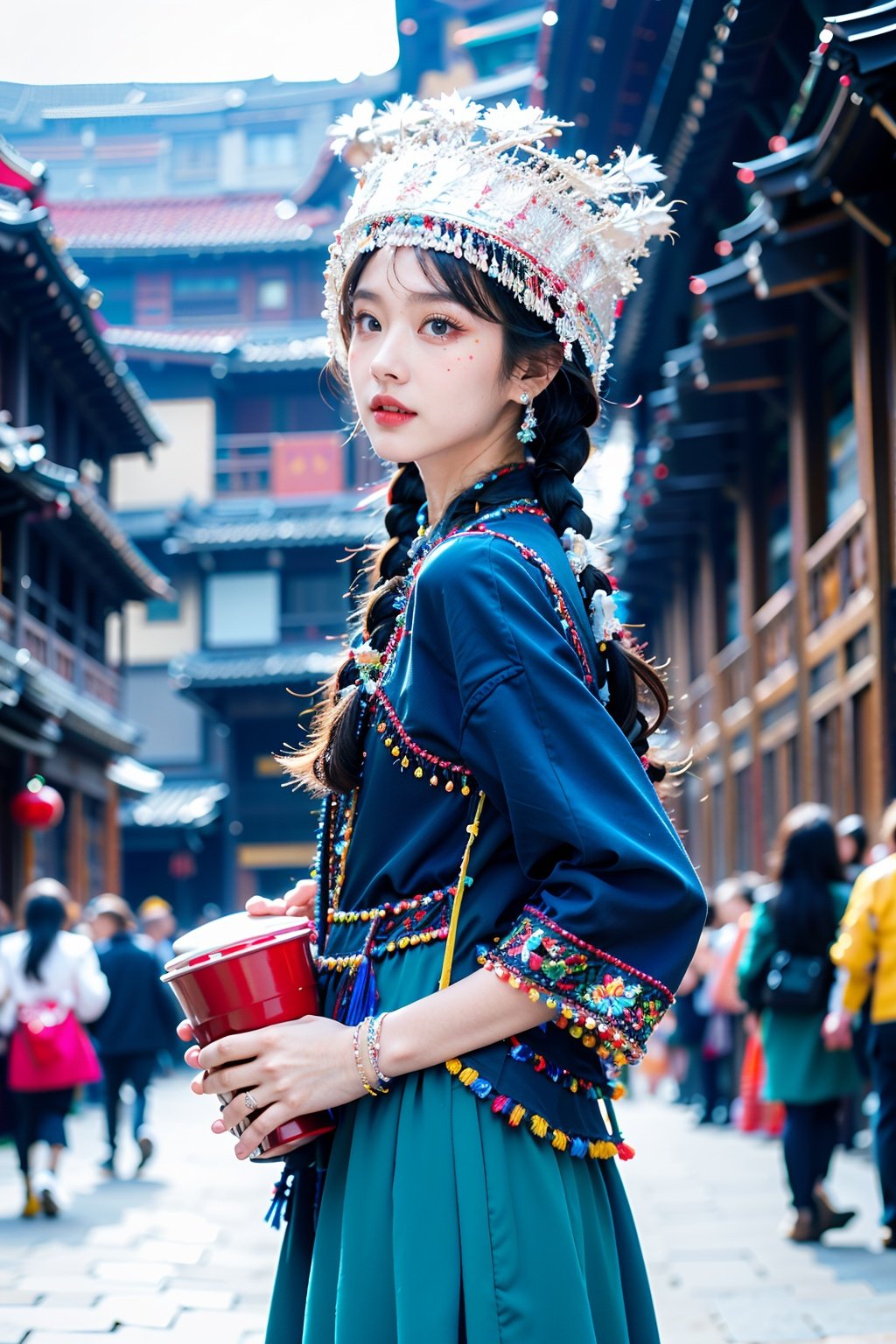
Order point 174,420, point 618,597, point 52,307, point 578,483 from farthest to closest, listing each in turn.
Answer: point 174,420
point 52,307
point 578,483
point 618,597

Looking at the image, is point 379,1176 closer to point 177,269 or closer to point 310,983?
point 310,983

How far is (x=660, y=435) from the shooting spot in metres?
17.0

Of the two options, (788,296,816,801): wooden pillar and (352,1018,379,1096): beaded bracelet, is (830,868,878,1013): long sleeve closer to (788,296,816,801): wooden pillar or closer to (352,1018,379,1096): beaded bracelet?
(352,1018,379,1096): beaded bracelet

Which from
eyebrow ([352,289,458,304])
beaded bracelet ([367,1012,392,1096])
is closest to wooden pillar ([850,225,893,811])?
eyebrow ([352,289,458,304])

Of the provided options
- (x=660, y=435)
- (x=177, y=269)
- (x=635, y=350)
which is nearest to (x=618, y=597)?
(x=660, y=435)

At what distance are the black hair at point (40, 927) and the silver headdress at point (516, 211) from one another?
7.58 meters

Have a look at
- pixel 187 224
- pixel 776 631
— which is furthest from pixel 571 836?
pixel 187 224

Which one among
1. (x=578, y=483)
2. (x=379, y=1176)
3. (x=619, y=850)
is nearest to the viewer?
(x=619, y=850)

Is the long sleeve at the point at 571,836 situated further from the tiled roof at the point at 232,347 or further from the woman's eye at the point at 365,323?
the tiled roof at the point at 232,347

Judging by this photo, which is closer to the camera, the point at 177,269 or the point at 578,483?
the point at 578,483

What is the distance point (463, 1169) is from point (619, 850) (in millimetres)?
395

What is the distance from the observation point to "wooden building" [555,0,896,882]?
9.24 metres

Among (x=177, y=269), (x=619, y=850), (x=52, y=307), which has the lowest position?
(x=619, y=850)

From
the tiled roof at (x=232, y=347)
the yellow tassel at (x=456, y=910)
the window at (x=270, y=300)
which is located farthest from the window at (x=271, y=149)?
the yellow tassel at (x=456, y=910)
